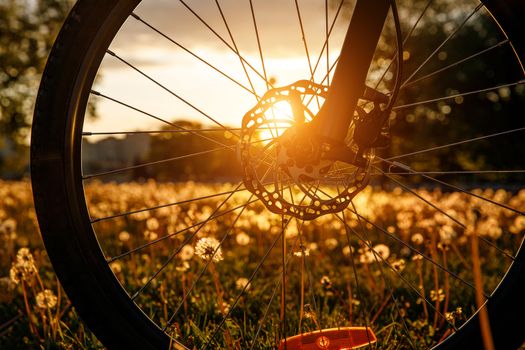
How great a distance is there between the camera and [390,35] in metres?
21.6

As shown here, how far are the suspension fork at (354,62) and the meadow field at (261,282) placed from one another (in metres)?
0.38

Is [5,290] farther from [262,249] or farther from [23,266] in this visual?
[262,249]

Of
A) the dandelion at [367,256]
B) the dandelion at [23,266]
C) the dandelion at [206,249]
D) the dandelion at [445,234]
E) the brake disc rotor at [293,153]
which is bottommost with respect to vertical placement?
the dandelion at [445,234]

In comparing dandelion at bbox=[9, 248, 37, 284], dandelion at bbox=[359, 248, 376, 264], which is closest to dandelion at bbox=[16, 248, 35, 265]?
dandelion at bbox=[9, 248, 37, 284]

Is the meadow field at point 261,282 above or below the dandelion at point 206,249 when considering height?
Result: below

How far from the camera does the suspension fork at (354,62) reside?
179 cm

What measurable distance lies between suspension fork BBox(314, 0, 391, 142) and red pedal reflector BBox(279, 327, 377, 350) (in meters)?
0.75

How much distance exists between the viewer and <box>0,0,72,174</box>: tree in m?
29.4

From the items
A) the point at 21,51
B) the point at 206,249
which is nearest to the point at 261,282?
the point at 206,249

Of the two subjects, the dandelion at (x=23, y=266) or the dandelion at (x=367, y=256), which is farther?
the dandelion at (x=367, y=256)

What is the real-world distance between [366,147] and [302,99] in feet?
0.98

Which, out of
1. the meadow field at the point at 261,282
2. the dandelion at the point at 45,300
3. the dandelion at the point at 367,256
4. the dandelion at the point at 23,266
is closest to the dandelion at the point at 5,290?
the meadow field at the point at 261,282

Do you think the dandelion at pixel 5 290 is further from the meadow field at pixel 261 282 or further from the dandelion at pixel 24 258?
the dandelion at pixel 24 258

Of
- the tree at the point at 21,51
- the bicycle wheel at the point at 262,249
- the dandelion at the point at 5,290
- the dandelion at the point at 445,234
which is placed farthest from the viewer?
the tree at the point at 21,51
